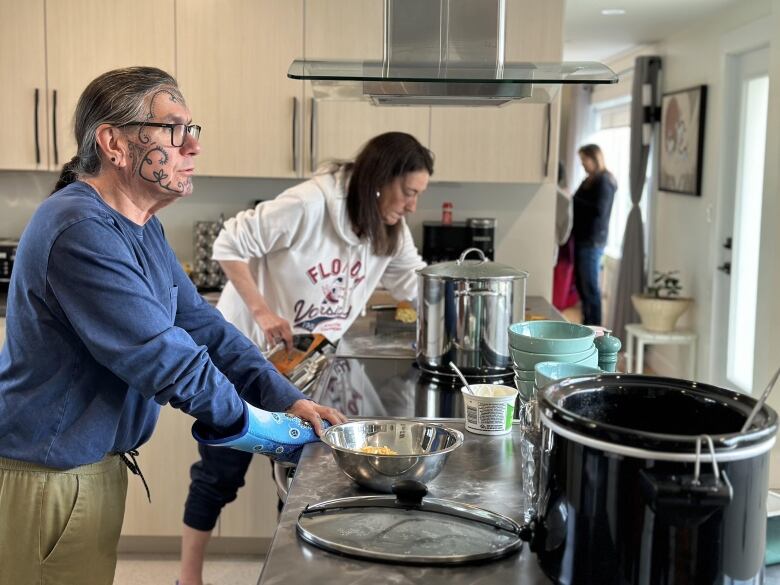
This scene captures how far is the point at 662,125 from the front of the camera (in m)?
6.81

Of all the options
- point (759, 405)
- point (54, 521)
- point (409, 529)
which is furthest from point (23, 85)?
point (759, 405)

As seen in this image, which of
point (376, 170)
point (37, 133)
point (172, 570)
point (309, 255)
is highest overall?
point (37, 133)

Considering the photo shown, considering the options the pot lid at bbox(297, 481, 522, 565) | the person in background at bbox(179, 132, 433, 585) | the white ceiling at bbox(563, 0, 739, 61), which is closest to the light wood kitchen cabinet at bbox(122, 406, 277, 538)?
the person in background at bbox(179, 132, 433, 585)

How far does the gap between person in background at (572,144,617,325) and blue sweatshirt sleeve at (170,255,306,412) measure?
18.6 feet

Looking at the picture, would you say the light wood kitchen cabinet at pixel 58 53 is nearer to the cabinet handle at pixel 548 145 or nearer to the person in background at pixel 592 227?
the cabinet handle at pixel 548 145

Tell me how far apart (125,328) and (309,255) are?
1389 millimetres

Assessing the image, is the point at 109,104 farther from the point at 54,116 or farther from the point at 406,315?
the point at 54,116

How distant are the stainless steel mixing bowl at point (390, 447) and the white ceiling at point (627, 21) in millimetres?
4381

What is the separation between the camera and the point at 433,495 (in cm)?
139

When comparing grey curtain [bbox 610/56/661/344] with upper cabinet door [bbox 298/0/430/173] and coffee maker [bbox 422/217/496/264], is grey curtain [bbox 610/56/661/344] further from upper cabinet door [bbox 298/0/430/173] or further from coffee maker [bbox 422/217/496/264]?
upper cabinet door [bbox 298/0/430/173]

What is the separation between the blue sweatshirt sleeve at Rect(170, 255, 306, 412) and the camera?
1.79m

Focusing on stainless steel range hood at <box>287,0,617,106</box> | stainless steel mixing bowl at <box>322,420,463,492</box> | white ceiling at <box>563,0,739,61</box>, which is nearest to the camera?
stainless steel mixing bowl at <box>322,420,463,492</box>

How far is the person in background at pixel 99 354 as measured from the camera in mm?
1456

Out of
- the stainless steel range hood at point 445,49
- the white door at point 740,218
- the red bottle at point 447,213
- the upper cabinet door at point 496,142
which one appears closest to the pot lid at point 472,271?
the stainless steel range hood at point 445,49
